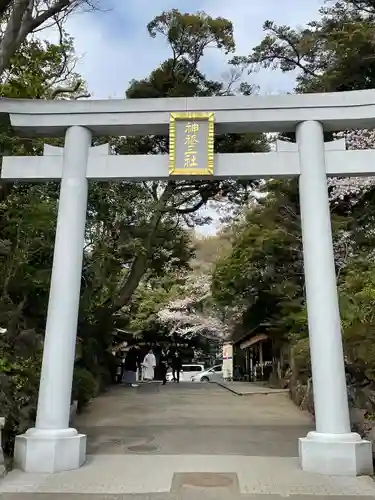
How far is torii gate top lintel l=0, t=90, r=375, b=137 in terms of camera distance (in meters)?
7.78

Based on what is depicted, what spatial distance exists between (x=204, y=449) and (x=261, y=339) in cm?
1556

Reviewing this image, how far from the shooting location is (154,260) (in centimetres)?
2152

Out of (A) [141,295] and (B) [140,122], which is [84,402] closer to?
(B) [140,122]

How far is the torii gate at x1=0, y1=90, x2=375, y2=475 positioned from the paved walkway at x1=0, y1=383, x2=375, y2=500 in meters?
0.97

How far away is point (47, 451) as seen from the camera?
649 cm

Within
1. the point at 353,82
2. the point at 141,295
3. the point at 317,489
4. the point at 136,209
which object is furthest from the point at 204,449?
the point at 141,295

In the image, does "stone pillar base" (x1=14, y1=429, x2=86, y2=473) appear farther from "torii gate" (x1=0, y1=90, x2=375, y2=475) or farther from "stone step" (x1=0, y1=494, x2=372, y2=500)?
"stone step" (x1=0, y1=494, x2=372, y2=500)

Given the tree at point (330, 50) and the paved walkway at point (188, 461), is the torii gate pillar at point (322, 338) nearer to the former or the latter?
the paved walkway at point (188, 461)

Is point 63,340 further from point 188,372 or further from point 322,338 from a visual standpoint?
point 188,372

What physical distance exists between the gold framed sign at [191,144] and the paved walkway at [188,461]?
13.9 feet

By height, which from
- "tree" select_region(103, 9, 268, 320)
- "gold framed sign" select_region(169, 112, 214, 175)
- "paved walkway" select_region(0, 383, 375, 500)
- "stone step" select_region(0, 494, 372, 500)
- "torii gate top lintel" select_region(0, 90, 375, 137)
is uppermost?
"tree" select_region(103, 9, 268, 320)

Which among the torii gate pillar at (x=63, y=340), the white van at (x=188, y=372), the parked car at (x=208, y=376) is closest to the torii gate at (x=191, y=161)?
the torii gate pillar at (x=63, y=340)

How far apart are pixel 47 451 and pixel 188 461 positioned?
195 centimetres

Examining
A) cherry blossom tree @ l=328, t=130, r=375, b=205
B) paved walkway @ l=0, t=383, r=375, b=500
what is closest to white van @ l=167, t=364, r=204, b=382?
cherry blossom tree @ l=328, t=130, r=375, b=205
